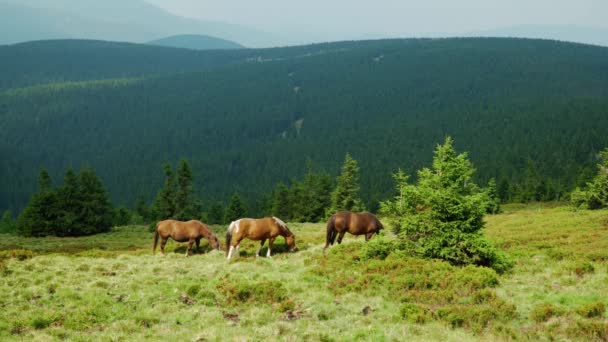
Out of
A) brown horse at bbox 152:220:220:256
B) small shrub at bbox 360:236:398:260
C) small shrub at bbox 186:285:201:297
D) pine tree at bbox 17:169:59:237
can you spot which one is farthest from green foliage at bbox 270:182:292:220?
small shrub at bbox 186:285:201:297

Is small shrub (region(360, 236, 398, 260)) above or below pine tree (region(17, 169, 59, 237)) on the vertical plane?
above

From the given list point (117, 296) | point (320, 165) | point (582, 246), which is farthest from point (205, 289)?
point (320, 165)

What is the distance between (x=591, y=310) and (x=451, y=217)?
6170mm

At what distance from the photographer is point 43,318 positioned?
11.9 m

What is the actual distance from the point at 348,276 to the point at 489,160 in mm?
157473

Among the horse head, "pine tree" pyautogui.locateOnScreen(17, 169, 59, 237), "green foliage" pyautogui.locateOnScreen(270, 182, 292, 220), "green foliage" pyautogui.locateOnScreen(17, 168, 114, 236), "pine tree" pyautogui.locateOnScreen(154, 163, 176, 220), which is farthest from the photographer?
"green foliage" pyautogui.locateOnScreen(270, 182, 292, 220)

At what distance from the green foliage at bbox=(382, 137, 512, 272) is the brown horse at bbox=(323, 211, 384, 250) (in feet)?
15.7

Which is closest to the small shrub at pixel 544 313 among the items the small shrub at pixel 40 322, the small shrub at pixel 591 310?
the small shrub at pixel 591 310

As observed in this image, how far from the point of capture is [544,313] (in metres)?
12.1

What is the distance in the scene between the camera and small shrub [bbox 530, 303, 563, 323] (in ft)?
39.7

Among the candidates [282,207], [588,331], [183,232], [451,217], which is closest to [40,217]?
[183,232]

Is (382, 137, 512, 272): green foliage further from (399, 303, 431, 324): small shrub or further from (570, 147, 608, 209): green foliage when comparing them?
(570, 147, 608, 209): green foliage

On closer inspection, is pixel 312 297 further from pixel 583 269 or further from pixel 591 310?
pixel 583 269

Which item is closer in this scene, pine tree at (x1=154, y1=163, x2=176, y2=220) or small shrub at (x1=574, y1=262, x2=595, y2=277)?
small shrub at (x1=574, y1=262, x2=595, y2=277)
